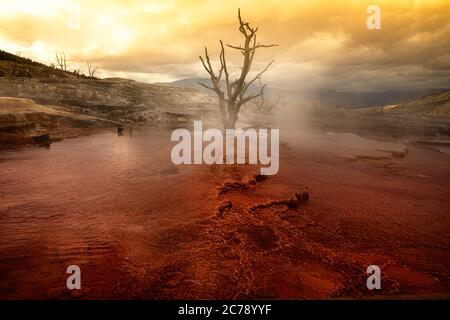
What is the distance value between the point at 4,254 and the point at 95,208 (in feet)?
Answer: 4.64

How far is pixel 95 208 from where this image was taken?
4.51 m

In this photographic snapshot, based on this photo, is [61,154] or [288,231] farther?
[61,154]

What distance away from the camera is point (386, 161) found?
374 inches
